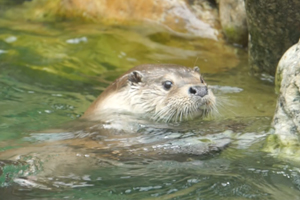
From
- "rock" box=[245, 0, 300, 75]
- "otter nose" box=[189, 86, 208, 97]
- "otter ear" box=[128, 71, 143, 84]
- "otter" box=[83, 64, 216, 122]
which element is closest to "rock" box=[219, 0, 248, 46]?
"rock" box=[245, 0, 300, 75]

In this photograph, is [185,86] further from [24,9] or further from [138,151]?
[24,9]

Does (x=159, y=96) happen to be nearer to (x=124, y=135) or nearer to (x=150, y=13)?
(x=124, y=135)

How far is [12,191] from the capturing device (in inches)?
118

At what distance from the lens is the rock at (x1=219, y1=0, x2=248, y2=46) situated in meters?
6.96

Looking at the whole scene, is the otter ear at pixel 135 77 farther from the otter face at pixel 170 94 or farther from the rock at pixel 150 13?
the rock at pixel 150 13

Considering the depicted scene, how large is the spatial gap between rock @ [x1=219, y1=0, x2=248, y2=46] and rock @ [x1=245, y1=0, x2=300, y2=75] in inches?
40.6

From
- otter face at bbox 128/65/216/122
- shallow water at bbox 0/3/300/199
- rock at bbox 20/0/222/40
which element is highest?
rock at bbox 20/0/222/40

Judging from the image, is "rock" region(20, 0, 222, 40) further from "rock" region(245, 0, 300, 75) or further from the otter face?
the otter face

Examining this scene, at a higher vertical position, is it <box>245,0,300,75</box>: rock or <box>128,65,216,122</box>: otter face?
<box>245,0,300,75</box>: rock

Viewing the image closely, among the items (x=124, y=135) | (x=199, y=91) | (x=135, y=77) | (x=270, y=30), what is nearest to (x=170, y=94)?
(x=199, y=91)

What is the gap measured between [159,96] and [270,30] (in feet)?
6.10

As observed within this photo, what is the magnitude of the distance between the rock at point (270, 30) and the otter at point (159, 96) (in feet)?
4.14

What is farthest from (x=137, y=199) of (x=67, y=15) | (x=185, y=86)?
(x=67, y=15)

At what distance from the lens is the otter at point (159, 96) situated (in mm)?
4066
